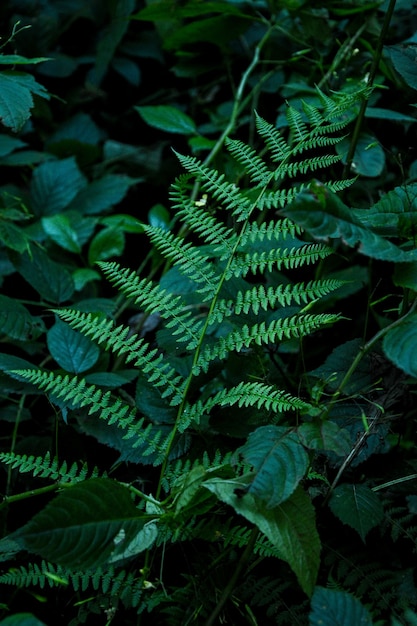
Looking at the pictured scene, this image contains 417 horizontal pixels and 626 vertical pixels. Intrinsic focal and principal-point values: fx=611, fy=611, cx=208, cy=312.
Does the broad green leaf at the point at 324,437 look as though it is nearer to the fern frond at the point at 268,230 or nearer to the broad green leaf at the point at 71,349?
the fern frond at the point at 268,230

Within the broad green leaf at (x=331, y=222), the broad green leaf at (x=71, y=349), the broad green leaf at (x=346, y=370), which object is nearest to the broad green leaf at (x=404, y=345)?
the broad green leaf at (x=331, y=222)

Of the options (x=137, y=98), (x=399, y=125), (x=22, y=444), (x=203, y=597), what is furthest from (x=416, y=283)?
(x=137, y=98)

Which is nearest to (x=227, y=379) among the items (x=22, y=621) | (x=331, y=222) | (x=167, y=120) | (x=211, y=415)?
(x=211, y=415)

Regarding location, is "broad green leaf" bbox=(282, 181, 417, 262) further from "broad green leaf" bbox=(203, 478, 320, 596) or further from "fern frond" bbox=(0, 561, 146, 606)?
"fern frond" bbox=(0, 561, 146, 606)

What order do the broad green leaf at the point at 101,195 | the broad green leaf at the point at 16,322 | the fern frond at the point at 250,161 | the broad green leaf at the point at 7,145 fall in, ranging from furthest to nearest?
the broad green leaf at the point at 101,195
the broad green leaf at the point at 7,145
the broad green leaf at the point at 16,322
the fern frond at the point at 250,161

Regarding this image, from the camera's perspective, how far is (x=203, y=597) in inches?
46.9

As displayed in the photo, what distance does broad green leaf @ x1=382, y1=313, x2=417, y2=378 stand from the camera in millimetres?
1008

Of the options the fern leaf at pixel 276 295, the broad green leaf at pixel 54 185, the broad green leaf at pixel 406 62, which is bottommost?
the broad green leaf at pixel 54 185

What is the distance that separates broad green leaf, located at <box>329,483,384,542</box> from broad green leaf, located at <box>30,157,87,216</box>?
1.60 meters

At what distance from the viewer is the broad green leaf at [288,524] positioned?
979 mm

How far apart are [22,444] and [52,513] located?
0.66 meters

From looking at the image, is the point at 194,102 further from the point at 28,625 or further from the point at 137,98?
the point at 28,625

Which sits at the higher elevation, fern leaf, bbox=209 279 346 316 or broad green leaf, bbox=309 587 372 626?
fern leaf, bbox=209 279 346 316

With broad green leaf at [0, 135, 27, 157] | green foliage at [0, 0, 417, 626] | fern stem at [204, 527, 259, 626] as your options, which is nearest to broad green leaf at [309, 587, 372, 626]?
green foliage at [0, 0, 417, 626]
